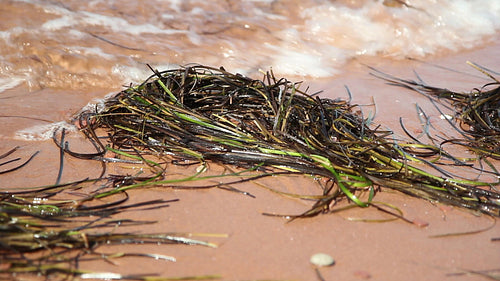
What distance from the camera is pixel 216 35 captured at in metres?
4.76

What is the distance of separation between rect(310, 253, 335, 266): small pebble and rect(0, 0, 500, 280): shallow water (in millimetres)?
27

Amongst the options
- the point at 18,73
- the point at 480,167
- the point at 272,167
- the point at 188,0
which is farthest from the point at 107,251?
the point at 188,0

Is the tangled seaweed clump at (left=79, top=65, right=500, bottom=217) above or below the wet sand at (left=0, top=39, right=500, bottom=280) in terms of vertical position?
above

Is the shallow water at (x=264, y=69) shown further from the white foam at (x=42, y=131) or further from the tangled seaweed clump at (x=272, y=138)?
the tangled seaweed clump at (x=272, y=138)

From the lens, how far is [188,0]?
17.7 feet

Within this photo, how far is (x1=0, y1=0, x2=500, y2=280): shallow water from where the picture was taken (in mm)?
1797

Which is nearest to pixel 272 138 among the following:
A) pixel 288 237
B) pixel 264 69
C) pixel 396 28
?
pixel 288 237

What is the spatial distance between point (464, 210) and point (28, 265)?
1.77 meters

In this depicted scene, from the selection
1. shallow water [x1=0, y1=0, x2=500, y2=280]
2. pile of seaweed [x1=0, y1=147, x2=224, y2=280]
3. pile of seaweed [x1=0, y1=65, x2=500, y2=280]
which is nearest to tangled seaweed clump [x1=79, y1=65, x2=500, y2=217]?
pile of seaweed [x1=0, y1=65, x2=500, y2=280]

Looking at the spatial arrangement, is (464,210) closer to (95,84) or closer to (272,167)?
(272,167)

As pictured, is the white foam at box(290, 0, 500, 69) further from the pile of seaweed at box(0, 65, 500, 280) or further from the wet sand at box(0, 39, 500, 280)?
the wet sand at box(0, 39, 500, 280)

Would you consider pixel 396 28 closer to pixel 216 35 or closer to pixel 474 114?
pixel 216 35

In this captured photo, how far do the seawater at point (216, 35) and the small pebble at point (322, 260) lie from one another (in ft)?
8.11

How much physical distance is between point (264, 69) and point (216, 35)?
788 millimetres
